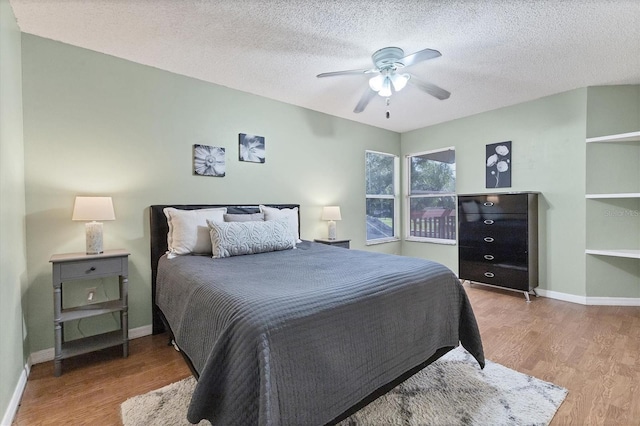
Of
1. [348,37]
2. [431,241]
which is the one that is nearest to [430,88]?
[348,37]

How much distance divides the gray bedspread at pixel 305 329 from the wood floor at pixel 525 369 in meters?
0.48

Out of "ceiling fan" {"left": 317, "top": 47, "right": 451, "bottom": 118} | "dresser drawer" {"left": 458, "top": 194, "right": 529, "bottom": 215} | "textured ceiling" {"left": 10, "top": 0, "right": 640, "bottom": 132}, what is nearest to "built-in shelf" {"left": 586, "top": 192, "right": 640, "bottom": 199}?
"dresser drawer" {"left": 458, "top": 194, "right": 529, "bottom": 215}

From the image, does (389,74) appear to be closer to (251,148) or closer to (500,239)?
(251,148)

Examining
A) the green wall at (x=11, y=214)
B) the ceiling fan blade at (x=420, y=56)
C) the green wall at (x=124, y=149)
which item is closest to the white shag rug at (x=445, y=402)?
the green wall at (x=11, y=214)

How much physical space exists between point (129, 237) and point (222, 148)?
1247 mm

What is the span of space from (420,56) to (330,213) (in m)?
2.23

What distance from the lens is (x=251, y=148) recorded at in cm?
346

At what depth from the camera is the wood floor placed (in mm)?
1678

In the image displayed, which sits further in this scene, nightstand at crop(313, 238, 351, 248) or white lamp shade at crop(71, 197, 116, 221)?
nightstand at crop(313, 238, 351, 248)

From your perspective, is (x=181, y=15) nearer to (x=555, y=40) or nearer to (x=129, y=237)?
(x=129, y=237)

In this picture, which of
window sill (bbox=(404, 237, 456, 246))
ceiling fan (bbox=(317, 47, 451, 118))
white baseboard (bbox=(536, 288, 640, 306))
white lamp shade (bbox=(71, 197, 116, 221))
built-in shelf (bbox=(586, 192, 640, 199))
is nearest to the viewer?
white lamp shade (bbox=(71, 197, 116, 221))

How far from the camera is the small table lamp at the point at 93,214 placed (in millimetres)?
2221

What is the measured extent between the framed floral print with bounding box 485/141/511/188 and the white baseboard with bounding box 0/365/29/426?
5.02 metres

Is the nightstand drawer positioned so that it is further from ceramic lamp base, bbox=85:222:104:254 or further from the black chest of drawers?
the black chest of drawers
